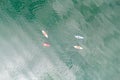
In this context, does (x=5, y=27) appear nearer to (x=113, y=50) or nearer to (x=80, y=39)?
(x=80, y=39)

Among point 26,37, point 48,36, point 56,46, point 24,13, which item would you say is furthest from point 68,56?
point 24,13

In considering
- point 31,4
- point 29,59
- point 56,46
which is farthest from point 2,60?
point 31,4

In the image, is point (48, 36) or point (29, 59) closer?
point (48, 36)

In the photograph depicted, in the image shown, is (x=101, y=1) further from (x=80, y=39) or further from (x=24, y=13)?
(x=24, y=13)

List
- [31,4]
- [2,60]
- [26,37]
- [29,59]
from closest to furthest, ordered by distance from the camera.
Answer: [31,4], [26,37], [29,59], [2,60]

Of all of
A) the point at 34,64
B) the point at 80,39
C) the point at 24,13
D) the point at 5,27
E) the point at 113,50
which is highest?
the point at 24,13

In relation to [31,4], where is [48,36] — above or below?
below

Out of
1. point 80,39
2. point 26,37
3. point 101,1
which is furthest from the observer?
point 26,37
